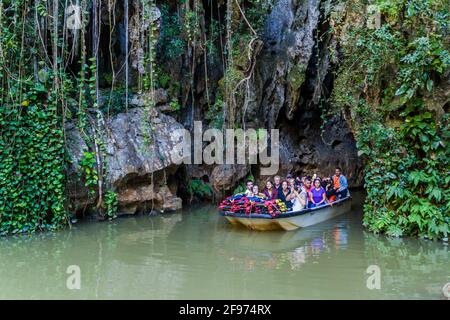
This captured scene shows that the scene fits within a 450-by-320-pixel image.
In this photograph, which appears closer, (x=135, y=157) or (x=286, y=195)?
(x=286, y=195)

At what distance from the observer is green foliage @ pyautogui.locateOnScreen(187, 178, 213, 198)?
14781mm

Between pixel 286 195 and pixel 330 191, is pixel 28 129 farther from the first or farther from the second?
pixel 330 191

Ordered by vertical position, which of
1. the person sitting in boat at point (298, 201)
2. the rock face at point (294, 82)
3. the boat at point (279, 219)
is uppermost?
the rock face at point (294, 82)

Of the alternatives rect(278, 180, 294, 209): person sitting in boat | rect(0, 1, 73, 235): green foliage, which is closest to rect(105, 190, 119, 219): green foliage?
rect(0, 1, 73, 235): green foliage

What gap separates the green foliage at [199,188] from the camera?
1478 centimetres

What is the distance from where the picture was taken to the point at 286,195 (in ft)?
37.5

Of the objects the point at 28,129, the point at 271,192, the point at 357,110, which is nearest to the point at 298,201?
the point at 271,192

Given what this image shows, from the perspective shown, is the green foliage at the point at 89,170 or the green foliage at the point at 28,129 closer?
the green foliage at the point at 28,129

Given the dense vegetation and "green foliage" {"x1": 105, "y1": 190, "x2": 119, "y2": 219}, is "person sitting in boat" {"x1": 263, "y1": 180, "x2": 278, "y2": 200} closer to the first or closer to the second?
the dense vegetation

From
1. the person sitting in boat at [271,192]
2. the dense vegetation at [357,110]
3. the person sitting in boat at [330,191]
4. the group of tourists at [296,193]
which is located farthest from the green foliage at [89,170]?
the person sitting in boat at [330,191]

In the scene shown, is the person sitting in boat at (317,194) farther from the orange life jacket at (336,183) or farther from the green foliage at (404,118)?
the green foliage at (404,118)

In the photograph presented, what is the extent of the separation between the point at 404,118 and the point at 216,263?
4.99 m

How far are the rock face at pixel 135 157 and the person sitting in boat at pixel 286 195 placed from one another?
3256 mm
